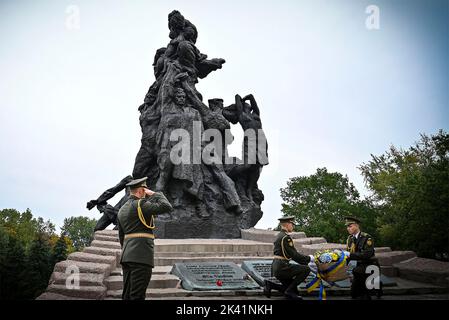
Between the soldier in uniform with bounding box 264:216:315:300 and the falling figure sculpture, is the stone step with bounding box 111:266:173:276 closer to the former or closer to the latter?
the soldier in uniform with bounding box 264:216:315:300

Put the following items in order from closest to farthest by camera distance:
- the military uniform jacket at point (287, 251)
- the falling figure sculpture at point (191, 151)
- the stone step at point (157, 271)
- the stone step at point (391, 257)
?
the military uniform jacket at point (287, 251)
the stone step at point (157, 271)
the stone step at point (391, 257)
the falling figure sculpture at point (191, 151)

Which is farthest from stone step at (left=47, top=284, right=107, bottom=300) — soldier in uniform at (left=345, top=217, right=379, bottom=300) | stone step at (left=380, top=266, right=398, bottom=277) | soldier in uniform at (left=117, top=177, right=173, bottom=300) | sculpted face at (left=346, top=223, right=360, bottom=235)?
stone step at (left=380, top=266, right=398, bottom=277)

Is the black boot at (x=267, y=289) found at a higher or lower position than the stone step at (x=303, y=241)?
lower

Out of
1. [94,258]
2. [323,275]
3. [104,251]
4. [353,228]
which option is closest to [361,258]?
[353,228]

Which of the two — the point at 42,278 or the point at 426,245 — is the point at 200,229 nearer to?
the point at 426,245

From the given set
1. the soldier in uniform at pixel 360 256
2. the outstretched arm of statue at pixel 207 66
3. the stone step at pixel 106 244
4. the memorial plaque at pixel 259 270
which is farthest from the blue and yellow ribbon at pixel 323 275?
the outstretched arm of statue at pixel 207 66

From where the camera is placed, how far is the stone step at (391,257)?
7.36 metres

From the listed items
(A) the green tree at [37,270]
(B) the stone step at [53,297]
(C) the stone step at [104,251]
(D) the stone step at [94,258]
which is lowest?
(A) the green tree at [37,270]

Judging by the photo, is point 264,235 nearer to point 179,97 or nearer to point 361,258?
point 361,258

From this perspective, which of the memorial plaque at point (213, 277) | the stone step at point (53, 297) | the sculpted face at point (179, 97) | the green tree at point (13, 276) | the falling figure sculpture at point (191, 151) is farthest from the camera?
the green tree at point (13, 276)

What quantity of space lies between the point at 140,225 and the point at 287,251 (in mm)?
2032

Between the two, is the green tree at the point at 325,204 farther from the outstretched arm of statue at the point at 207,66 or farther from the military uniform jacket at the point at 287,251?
the military uniform jacket at the point at 287,251

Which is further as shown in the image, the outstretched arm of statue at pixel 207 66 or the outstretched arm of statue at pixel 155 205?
the outstretched arm of statue at pixel 207 66
